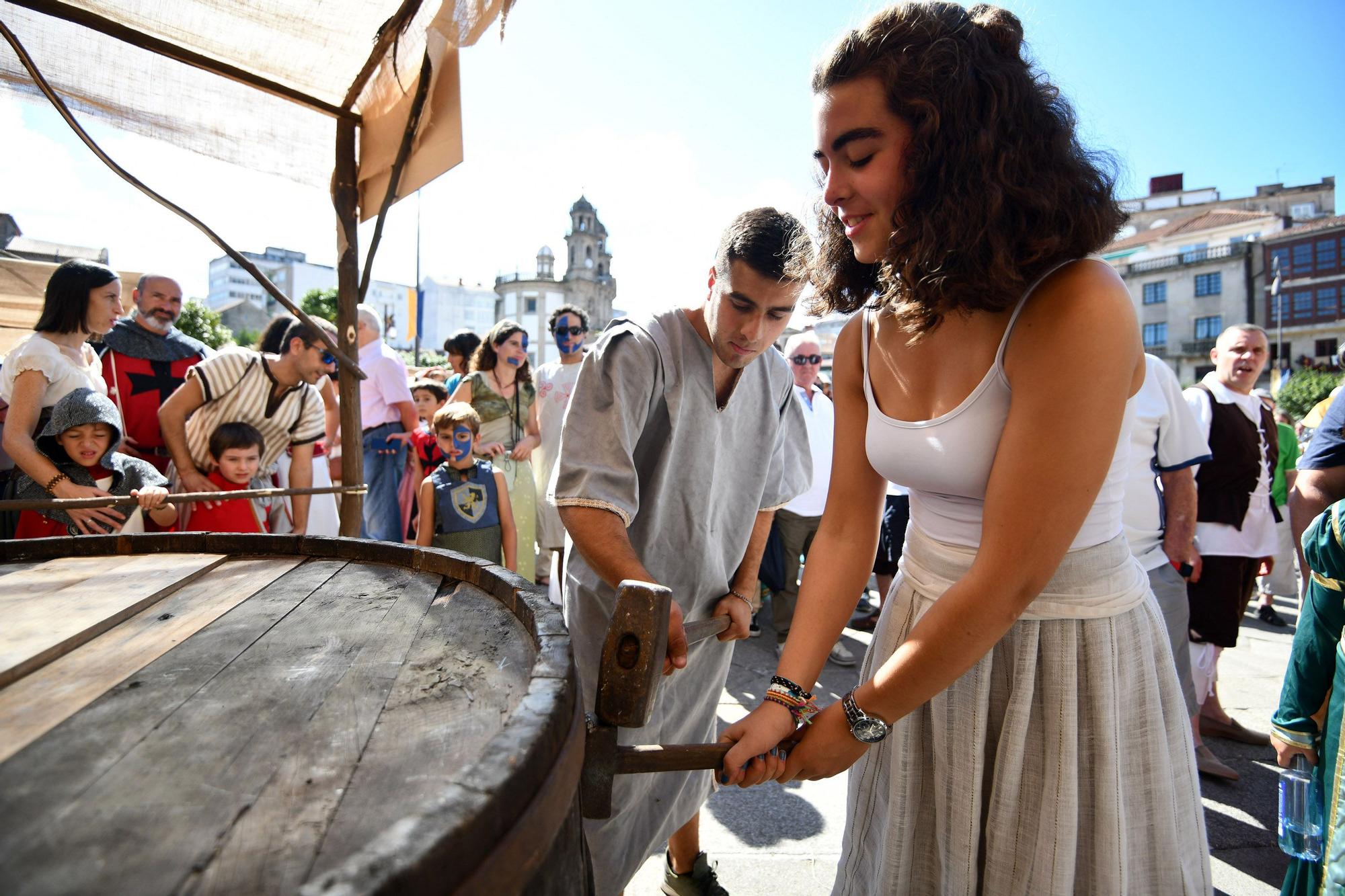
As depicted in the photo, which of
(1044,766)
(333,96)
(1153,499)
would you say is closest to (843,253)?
(1044,766)

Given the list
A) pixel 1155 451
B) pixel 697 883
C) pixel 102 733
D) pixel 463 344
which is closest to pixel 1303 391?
pixel 1155 451

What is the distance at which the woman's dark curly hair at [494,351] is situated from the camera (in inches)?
183

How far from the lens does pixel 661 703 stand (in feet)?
6.19

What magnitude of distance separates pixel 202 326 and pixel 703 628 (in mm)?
34211

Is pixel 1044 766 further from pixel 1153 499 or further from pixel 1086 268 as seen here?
pixel 1153 499

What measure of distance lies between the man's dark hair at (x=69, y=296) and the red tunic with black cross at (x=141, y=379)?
0.49 meters

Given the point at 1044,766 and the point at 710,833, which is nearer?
the point at 1044,766

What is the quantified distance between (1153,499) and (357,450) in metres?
3.06

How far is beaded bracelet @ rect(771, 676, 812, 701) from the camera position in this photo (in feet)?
4.38

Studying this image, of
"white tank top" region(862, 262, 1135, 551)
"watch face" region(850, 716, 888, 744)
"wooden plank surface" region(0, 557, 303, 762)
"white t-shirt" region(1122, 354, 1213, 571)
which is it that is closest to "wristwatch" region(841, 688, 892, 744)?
"watch face" region(850, 716, 888, 744)

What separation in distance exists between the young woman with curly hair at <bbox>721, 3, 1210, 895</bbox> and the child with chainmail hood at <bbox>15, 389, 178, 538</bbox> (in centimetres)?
278

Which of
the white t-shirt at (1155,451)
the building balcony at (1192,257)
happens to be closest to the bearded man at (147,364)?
the white t-shirt at (1155,451)

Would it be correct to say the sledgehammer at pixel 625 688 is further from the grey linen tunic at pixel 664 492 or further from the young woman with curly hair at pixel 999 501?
the grey linen tunic at pixel 664 492

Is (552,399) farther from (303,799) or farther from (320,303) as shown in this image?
(320,303)
